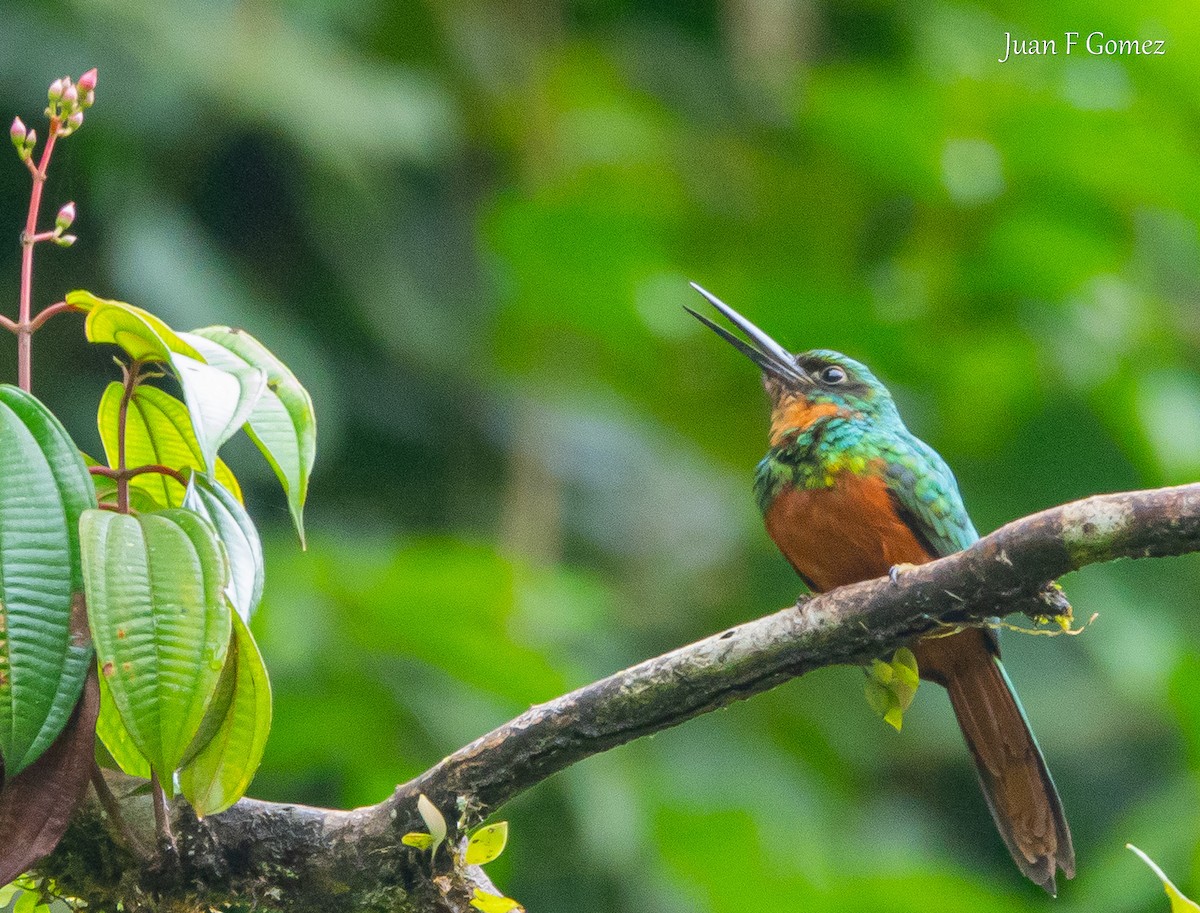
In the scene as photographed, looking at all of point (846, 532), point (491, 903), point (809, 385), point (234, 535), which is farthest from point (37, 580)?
point (809, 385)

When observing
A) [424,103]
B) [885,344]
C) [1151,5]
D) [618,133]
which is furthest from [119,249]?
[1151,5]

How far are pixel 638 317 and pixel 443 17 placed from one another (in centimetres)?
137

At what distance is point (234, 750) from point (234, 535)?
24cm

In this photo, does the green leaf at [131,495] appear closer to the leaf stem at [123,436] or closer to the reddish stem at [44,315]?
the leaf stem at [123,436]

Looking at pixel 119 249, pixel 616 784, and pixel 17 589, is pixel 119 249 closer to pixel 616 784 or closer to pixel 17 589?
pixel 616 784

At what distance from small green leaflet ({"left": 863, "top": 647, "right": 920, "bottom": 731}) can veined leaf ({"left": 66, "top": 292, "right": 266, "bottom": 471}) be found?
39.5 inches

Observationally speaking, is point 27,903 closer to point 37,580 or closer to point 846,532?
point 37,580

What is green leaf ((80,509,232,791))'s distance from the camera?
1362mm

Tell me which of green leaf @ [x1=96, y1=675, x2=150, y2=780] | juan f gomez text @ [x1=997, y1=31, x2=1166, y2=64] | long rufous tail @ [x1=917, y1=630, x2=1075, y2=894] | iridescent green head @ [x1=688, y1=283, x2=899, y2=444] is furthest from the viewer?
juan f gomez text @ [x1=997, y1=31, x2=1166, y2=64]

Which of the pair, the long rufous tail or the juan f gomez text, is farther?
the juan f gomez text

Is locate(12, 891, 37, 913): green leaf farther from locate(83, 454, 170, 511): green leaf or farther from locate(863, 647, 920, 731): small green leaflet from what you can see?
locate(863, 647, 920, 731): small green leaflet

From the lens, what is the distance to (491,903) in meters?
1.79

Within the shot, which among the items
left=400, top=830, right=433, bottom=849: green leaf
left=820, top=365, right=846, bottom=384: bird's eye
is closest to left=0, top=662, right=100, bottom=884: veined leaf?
left=400, top=830, right=433, bottom=849: green leaf

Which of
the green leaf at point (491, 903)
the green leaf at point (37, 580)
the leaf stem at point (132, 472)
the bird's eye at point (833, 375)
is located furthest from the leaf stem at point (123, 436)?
the bird's eye at point (833, 375)
